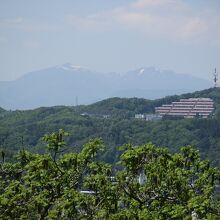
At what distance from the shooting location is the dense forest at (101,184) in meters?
7.01

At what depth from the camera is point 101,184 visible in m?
7.35

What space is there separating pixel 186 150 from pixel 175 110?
14197 cm

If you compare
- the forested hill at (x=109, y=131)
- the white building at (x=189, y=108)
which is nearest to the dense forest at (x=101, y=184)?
the forested hill at (x=109, y=131)

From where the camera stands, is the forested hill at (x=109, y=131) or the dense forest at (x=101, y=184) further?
the forested hill at (x=109, y=131)

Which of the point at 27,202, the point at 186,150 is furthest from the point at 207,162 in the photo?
the point at 27,202

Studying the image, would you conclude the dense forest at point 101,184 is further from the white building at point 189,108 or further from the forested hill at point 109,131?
the white building at point 189,108

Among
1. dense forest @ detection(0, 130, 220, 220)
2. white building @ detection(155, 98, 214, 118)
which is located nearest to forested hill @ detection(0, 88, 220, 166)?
white building @ detection(155, 98, 214, 118)

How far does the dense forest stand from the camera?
7.01 m

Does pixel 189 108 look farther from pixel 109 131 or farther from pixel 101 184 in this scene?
pixel 101 184

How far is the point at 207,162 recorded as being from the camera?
25.1 feet

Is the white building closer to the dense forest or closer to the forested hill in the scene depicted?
the forested hill

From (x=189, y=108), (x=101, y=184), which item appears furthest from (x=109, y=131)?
(x=101, y=184)

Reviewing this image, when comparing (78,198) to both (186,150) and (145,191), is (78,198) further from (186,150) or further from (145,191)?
(186,150)

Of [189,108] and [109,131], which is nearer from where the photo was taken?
[109,131]
